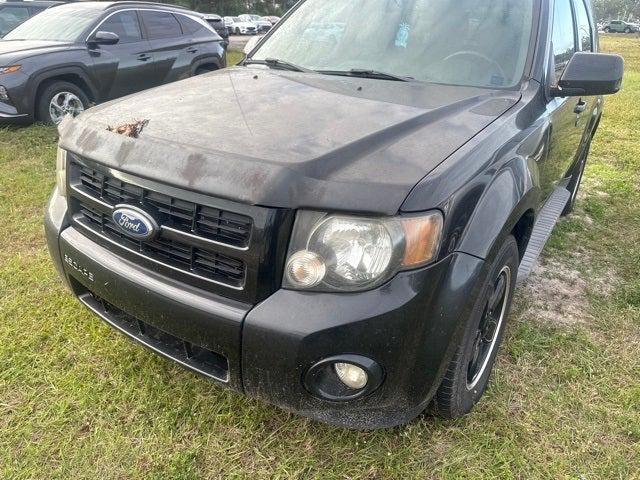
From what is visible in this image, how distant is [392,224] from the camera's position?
1.56 meters

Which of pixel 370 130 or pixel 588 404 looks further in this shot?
pixel 588 404

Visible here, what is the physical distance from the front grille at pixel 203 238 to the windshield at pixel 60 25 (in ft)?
19.5

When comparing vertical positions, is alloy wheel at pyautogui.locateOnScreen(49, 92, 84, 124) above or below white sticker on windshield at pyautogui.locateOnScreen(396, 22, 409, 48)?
below

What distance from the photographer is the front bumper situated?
1575mm

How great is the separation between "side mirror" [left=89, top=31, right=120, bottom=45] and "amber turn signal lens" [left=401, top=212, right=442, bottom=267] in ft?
20.6

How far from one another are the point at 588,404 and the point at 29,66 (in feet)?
21.6

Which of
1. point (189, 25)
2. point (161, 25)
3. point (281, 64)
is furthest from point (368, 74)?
point (189, 25)

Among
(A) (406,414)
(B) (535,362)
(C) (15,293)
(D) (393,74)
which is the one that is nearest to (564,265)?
(B) (535,362)

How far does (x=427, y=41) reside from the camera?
2.65 m

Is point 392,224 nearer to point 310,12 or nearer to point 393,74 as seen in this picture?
point 393,74

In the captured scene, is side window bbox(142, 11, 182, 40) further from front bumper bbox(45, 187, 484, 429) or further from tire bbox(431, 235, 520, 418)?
tire bbox(431, 235, 520, 418)

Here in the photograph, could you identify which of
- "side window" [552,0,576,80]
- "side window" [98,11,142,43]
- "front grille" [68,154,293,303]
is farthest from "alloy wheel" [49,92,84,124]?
"side window" [552,0,576,80]

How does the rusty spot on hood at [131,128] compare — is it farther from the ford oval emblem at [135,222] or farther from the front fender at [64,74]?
the front fender at [64,74]

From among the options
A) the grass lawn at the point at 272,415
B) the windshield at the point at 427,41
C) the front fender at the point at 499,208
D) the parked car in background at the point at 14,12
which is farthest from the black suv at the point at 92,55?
the front fender at the point at 499,208
